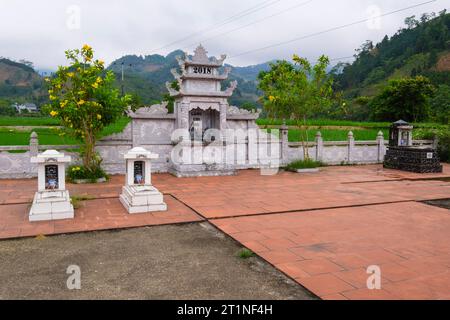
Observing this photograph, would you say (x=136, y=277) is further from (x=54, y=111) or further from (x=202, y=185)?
(x=54, y=111)

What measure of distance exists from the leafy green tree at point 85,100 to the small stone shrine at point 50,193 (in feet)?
13.2

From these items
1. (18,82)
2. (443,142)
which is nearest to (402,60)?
(443,142)

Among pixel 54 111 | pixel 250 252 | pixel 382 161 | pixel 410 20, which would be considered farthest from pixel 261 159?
pixel 410 20

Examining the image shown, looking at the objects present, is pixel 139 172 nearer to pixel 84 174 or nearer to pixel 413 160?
pixel 84 174

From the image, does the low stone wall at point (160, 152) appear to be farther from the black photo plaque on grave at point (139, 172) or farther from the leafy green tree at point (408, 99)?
the leafy green tree at point (408, 99)

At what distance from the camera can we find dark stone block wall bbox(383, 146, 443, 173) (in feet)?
47.6

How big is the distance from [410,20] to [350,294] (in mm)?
114815

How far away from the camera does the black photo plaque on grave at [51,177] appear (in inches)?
313

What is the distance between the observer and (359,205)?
888 cm

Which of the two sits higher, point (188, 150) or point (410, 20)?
point (410, 20)

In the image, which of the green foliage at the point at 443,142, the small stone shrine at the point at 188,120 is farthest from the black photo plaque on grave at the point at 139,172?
the green foliage at the point at 443,142

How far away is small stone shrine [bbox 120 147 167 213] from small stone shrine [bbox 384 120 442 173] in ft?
34.5

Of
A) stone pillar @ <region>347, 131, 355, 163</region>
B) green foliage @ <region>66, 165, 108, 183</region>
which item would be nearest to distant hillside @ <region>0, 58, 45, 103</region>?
green foliage @ <region>66, 165, 108, 183</region>
